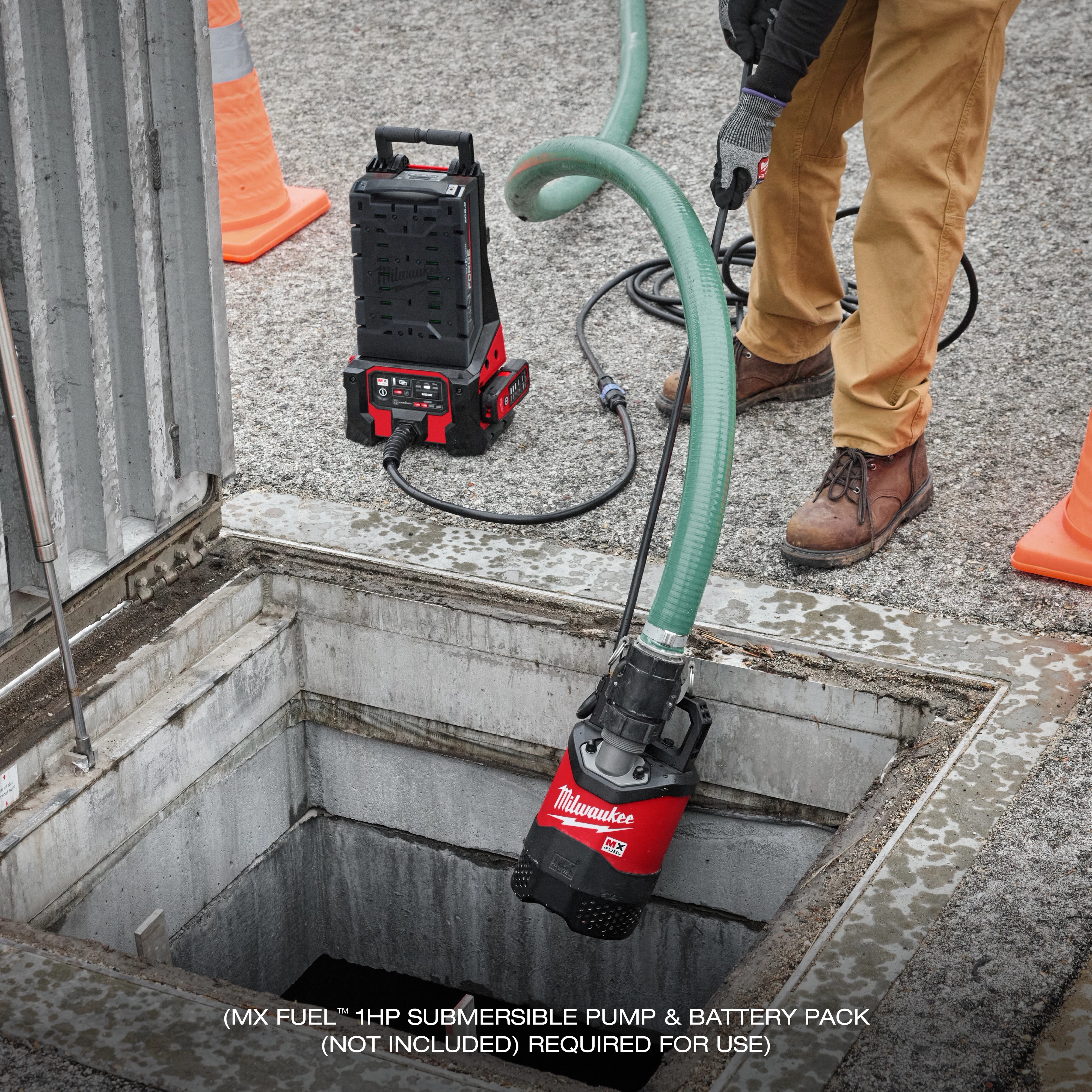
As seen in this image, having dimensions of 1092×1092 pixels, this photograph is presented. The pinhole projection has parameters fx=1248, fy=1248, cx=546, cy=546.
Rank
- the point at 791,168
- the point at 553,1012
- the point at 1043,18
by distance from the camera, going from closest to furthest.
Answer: the point at 791,168 < the point at 553,1012 < the point at 1043,18

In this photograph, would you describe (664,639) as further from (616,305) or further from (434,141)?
(616,305)

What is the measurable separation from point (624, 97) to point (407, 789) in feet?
9.19

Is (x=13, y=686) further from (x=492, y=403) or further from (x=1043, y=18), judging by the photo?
(x=1043, y=18)

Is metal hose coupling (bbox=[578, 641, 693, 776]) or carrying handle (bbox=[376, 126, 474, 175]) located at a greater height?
carrying handle (bbox=[376, 126, 474, 175])

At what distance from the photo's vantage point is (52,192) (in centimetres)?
197

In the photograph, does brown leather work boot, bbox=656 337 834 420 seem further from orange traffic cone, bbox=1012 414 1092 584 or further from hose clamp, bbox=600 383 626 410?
orange traffic cone, bbox=1012 414 1092 584

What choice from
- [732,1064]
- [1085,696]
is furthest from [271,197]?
[732,1064]

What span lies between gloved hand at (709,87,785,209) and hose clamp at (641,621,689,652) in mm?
852

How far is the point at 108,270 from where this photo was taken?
215 cm

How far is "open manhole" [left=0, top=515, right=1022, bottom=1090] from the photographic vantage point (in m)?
2.23

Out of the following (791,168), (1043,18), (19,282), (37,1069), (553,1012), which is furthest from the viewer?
(1043,18)

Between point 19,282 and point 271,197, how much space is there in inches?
88.8

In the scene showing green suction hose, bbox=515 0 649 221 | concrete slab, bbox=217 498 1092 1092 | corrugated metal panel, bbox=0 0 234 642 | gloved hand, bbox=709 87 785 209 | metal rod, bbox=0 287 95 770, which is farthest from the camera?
green suction hose, bbox=515 0 649 221

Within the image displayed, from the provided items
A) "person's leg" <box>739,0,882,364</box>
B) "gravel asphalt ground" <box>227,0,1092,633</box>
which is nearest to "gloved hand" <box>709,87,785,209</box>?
"person's leg" <box>739,0,882,364</box>
